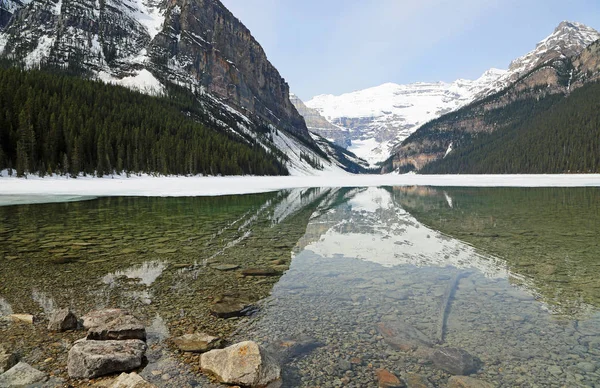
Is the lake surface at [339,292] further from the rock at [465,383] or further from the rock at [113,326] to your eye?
the rock at [113,326]

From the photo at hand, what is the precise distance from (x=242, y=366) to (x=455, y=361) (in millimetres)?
3378

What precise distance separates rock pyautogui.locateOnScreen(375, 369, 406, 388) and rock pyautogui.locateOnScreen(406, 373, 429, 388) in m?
0.11

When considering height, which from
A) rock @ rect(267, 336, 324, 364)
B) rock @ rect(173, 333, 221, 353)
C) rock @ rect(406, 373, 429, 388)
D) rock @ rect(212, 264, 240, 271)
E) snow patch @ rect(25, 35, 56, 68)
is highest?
snow patch @ rect(25, 35, 56, 68)

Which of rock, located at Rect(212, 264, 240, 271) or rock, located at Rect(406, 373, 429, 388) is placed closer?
rock, located at Rect(406, 373, 429, 388)

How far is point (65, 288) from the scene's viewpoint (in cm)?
875

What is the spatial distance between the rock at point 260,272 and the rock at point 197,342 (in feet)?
14.0

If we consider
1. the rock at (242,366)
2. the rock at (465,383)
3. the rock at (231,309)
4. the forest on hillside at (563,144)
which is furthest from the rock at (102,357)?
the forest on hillside at (563,144)

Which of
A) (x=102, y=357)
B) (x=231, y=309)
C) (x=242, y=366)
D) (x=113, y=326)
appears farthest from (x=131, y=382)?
(x=231, y=309)

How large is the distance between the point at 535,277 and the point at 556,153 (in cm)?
16954

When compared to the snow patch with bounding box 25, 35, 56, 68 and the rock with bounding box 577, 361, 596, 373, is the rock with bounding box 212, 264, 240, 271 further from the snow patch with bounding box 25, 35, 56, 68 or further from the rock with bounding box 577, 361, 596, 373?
the snow patch with bounding box 25, 35, 56, 68

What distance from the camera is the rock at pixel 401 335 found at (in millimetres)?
5941

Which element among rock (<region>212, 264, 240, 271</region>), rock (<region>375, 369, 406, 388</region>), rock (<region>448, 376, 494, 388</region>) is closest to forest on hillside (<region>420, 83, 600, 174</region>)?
rock (<region>212, 264, 240, 271</region>)

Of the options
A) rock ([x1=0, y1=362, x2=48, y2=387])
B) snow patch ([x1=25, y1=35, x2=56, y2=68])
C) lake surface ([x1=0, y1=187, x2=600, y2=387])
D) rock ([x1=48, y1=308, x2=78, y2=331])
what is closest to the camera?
rock ([x1=0, y1=362, x2=48, y2=387])

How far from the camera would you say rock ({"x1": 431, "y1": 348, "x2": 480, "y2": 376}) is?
518 centimetres
